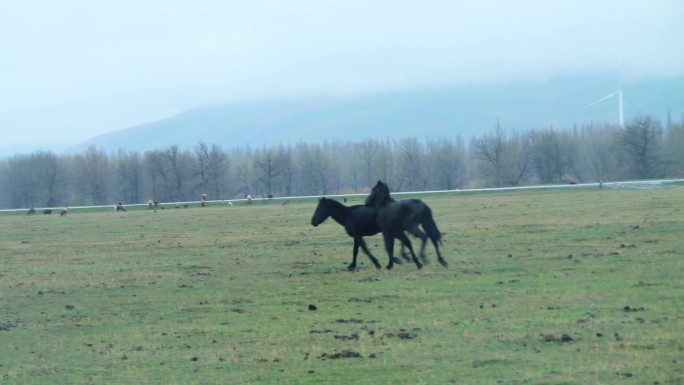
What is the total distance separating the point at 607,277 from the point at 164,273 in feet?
35.1

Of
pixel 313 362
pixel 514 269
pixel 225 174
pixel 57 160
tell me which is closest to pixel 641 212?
pixel 514 269

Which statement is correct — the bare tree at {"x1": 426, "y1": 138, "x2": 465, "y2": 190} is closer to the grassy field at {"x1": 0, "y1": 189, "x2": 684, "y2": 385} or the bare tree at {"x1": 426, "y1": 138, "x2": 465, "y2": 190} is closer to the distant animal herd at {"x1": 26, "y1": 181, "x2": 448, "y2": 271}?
the grassy field at {"x1": 0, "y1": 189, "x2": 684, "y2": 385}

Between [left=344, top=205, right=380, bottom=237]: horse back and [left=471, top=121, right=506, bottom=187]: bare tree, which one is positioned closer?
[left=344, top=205, right=380, bottom=237]: horse back

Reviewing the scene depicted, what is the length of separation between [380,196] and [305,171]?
104419 millimetres

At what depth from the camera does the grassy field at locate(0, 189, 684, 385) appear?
11312 millimetres

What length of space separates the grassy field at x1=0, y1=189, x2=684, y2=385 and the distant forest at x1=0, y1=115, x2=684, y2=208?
3252 inches

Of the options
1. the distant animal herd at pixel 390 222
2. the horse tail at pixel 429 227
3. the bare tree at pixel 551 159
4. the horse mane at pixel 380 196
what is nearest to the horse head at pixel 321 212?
the distant animal herd at pixel 390 222

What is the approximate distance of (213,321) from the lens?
1559 centimetres

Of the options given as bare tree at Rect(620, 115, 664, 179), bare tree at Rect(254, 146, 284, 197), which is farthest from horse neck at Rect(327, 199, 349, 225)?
bare tree at Rect(254, 146, 284, 197)

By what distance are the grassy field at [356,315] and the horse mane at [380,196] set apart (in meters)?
1.54

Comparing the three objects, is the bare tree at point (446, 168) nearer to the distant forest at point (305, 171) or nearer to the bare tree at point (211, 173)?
the distant forest at point (305, 171)

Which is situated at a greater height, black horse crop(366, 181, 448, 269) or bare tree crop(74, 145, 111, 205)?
bare tree crop(74, 145, 111, 205)

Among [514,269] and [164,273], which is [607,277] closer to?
[514,269]

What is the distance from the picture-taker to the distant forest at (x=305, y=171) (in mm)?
112438
